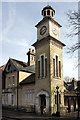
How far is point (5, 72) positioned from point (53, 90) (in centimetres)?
1421

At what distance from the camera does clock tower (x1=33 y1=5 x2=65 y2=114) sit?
790 inches

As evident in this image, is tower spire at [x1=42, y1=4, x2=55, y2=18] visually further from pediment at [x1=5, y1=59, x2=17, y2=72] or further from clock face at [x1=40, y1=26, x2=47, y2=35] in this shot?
pediment at [x1=5, y1=59, x2=17, y2=72]

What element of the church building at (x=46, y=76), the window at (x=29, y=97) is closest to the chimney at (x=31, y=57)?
the church building at (x=46, y=76)

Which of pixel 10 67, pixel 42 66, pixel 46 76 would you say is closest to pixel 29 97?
pixel 46 76

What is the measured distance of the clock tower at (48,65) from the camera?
20.1 m

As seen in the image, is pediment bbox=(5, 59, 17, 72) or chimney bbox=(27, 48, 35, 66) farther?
chimney bbox=(27, 48, 35, 66)

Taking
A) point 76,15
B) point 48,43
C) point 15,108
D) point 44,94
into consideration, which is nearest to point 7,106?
point 15,108

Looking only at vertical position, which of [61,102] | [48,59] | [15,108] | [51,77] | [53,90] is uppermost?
[48,59]

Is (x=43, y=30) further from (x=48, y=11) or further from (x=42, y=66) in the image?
(x=42, y=66)

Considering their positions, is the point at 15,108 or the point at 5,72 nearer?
the point at 15,108

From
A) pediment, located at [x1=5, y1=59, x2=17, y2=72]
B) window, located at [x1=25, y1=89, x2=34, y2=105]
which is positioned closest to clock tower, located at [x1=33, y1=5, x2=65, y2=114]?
window, located at [x1=25, y1=89, x2=34, y2=105]

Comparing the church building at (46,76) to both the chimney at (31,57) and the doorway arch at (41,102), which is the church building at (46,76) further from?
the chimney at (31,57)

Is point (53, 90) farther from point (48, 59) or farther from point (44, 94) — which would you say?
point (48, 59)

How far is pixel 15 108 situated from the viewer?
1030 inches
